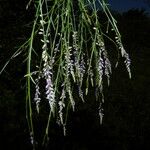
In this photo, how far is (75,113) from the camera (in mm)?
8281

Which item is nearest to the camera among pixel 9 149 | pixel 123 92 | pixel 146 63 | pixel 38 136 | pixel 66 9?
pixel 66 9

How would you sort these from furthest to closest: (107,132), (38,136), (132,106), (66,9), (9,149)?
(132,106), (107,132), (38,136), (9,149), (66,9)

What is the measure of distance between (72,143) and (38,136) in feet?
1.52

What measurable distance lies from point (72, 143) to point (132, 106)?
2710 millimetres

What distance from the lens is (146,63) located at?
13.3 meters

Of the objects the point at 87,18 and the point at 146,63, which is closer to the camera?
the point at 87,18

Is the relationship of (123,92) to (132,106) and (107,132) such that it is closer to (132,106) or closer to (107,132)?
(132,106)

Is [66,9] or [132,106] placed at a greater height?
[132,106]

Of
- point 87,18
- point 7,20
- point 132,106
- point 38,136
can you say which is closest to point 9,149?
point 38,136

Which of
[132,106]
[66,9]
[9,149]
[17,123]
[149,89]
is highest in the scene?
[149,89]

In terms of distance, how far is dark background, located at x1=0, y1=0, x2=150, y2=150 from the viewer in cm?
743

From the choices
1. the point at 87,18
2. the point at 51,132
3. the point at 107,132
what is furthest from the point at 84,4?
the point at 107,132

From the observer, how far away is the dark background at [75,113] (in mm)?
7434

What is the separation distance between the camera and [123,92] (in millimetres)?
10727
